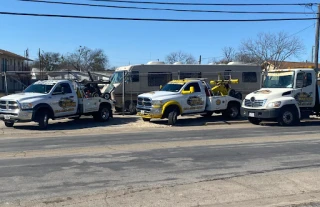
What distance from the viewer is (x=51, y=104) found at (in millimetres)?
16016

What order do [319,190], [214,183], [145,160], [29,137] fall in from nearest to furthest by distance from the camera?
[319,190]
[214,183]
[145,160]
[29,137]

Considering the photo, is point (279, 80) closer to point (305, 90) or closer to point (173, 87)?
point (305, 90)

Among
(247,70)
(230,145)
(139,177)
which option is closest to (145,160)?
(139,177)

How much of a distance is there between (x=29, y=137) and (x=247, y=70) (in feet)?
50.5

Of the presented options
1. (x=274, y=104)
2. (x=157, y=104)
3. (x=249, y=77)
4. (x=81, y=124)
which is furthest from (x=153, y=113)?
(x=249, y=77)

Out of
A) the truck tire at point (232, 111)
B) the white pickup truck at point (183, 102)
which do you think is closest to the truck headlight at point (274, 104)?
the white pickup truck at point (183, 102)

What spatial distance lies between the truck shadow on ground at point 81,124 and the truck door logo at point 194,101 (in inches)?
114

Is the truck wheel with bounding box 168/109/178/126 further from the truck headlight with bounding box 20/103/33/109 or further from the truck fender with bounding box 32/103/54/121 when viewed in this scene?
the truck headlight with bounding box 20/103/33/109

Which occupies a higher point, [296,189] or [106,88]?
[106,88]

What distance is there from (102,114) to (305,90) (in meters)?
9.42

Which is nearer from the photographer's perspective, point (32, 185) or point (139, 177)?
point (32, 185)

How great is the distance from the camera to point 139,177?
23.5ft

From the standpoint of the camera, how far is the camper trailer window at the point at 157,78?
72.0 feet

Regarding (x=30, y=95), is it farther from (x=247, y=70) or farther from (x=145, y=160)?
(x=247, y=70)
